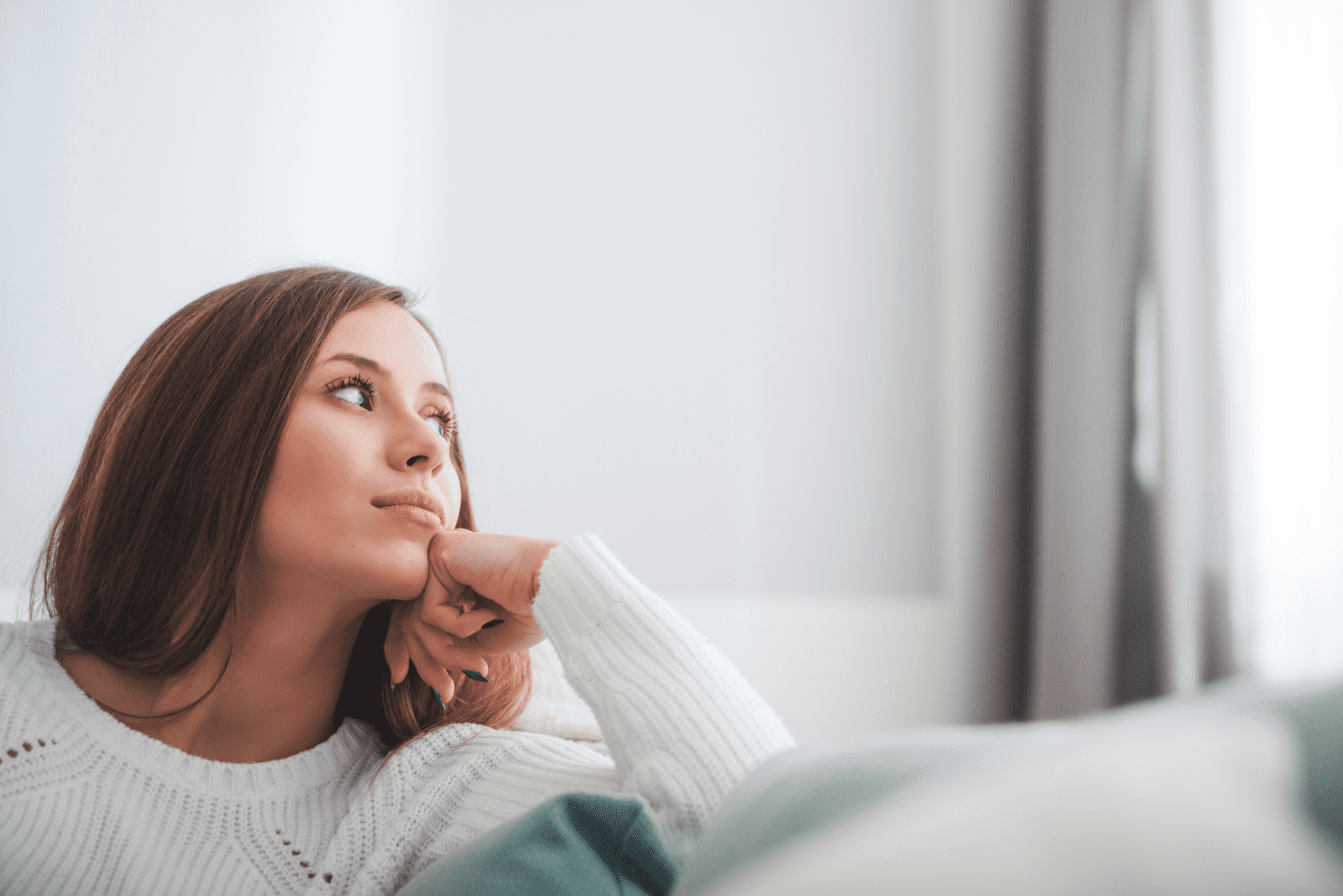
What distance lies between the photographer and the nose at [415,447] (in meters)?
0.85

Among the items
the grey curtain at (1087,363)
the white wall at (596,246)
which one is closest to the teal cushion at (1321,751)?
the white wall at (596,246)

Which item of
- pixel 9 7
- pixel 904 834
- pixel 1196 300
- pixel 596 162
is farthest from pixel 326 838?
pixel 1196 300

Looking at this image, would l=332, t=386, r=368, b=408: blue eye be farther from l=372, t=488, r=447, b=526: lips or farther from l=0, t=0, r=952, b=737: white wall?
l=0, t=0, r=952, b=737: white wall

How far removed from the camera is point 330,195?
148cm

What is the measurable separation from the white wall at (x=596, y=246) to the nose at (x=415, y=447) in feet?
2.05

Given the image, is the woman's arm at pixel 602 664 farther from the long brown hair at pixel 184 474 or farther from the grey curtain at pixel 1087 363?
the grey curtain at pixel 1087 363

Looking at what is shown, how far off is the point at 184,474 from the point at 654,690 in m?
0.46

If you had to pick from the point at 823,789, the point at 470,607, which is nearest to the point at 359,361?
the point at 470,607

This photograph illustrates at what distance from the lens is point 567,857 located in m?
0.52

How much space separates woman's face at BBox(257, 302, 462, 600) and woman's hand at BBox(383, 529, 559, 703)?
2 cm

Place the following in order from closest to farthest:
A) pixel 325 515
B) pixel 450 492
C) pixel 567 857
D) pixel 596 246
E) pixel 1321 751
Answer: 1. pixel 1321 751
2. pixel 567 857
3. pixel 325 515
4. pixel 450 492
5. pixel 596 246

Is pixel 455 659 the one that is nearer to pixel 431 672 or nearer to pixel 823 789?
pixel 431 672

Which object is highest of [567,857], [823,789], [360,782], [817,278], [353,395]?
[817,278]

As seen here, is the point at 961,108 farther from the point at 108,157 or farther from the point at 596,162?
the point at 108,157
